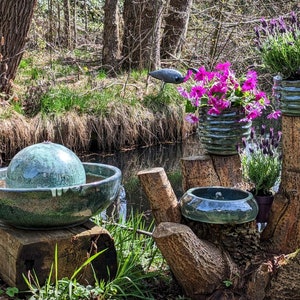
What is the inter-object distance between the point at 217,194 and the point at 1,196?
38.4 inches

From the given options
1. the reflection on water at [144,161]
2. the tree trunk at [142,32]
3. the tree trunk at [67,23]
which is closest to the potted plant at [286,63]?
the reflection on water at [144,161]

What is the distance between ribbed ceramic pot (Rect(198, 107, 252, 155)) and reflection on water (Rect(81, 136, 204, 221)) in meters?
2.28

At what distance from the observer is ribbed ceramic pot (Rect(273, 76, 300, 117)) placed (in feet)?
8.65

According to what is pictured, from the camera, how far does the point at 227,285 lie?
257 centimetres

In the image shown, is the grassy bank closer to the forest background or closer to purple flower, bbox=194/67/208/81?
the forest background

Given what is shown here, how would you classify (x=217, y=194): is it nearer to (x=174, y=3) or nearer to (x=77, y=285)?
(x=77, y=285)

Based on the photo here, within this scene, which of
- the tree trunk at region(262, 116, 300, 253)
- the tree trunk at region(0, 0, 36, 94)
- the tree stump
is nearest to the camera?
the tree stump

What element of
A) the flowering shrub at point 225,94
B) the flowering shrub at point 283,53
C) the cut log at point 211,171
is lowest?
the cut log at point 211,171

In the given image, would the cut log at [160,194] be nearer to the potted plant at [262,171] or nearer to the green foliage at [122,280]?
the green foliage at [122,280]

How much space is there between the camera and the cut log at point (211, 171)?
298 cm

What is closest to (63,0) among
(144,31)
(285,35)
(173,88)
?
(144,31)

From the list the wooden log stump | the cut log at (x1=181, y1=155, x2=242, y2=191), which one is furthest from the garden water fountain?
the cut log at (x1=181, y1=155, x2=242, y2=191)

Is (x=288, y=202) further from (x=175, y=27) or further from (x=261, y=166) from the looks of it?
(x=175, y=27)

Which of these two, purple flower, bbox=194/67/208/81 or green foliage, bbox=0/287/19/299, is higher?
purple flower, bbox=194/67/208/81
